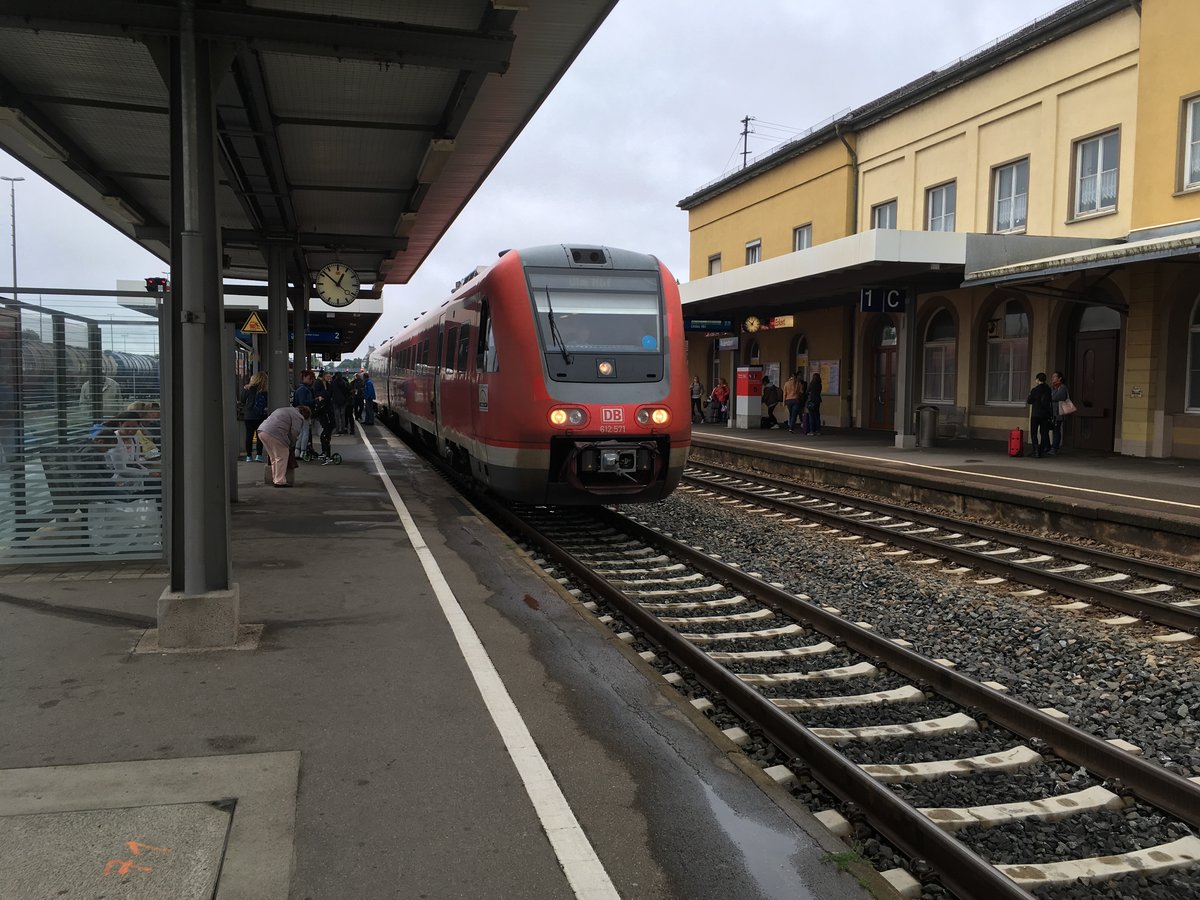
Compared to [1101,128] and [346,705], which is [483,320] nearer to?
[346,705]

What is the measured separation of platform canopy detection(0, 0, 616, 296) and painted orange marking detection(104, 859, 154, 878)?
4338 millimetres

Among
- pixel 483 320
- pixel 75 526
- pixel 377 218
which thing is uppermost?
pixel 377 218

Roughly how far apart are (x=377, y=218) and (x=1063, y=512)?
9.84 meters

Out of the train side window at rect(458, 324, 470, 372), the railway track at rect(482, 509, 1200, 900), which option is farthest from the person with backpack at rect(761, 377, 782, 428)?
the railway track at rect(482, 509, 1200, 900)

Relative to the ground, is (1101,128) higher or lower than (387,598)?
higher

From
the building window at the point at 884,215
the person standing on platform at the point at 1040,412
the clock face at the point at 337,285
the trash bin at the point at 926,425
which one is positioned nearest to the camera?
the clock face at the point at 337,285

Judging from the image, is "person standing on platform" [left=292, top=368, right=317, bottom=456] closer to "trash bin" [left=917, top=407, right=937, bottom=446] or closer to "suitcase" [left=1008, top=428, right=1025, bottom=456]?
"trash bin" [left=917, top=407, right=937, bottom=446]

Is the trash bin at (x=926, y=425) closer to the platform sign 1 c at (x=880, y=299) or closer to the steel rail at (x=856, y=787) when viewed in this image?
the platform sign 1 c at (x=880, y=299)

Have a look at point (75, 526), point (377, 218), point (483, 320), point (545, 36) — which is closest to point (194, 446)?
point (75, 526)

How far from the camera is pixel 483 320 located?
410 inches

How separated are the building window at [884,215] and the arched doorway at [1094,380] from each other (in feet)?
24.4

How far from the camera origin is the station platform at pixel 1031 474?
10.5 meters

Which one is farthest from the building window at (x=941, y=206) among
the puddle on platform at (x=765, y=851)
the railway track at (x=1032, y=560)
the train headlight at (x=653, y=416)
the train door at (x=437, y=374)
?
the puddle on platform at (x=765, y=851)

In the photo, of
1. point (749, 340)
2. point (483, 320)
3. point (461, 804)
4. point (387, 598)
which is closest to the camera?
point (461, 804)
